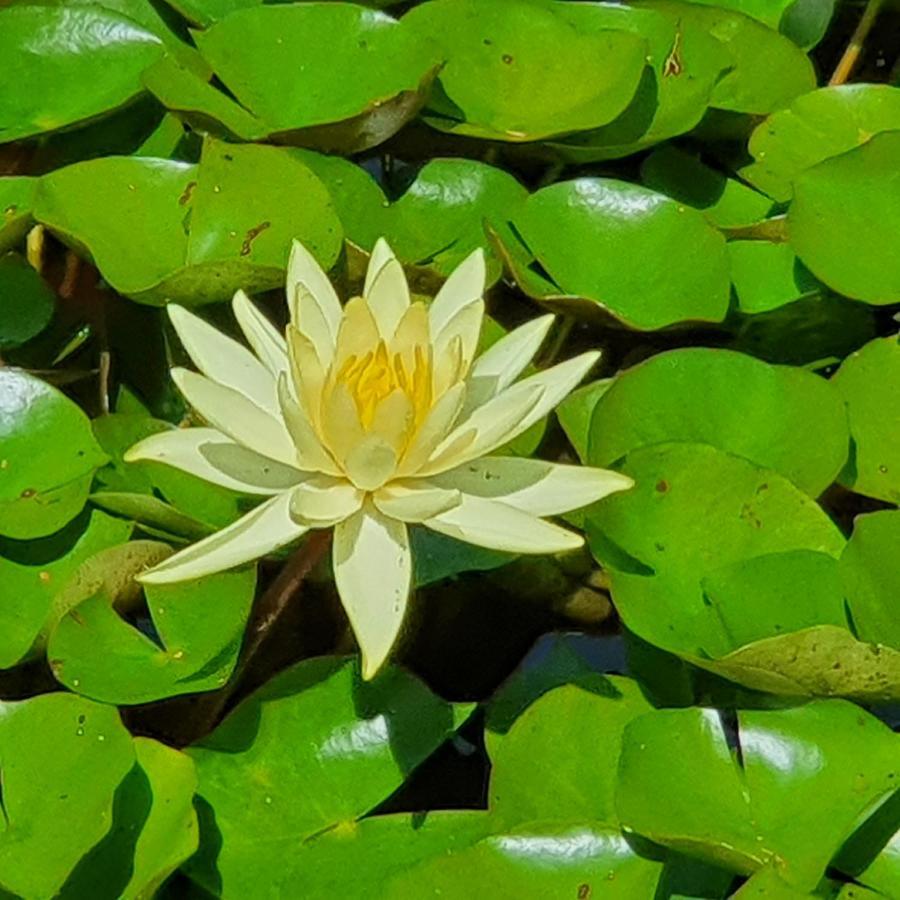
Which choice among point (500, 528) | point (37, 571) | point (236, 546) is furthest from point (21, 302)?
point (500, 528)

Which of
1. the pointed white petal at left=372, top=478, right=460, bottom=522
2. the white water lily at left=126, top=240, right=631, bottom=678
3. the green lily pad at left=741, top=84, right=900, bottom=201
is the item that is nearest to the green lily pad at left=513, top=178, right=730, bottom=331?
the green lily pad at left=741, top=84, right=900, bottom=201

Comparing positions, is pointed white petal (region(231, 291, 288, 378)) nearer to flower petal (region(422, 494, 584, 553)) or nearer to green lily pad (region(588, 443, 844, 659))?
flower petal (region(422, 494, 584, 553))

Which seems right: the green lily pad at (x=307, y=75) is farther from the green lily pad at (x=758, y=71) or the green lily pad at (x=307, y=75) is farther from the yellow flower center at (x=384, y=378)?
the yellow flower center at (x=384, y=378)

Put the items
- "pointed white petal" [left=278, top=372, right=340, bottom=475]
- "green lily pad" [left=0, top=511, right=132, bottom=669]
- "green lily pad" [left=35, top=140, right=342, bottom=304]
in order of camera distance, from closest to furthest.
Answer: "pointed white petal" [left=278, top=372, right=340, bottom=475]
"green lily pad" [left=0, top=511, right=132, bottom=669]
"green lily pad" [left=35, top=140, right=342, bottom=304]

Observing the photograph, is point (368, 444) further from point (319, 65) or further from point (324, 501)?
point (319, 65)

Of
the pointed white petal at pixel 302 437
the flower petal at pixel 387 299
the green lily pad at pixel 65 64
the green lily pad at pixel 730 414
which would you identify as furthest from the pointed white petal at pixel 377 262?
the green lily pad at pixel 65 64
